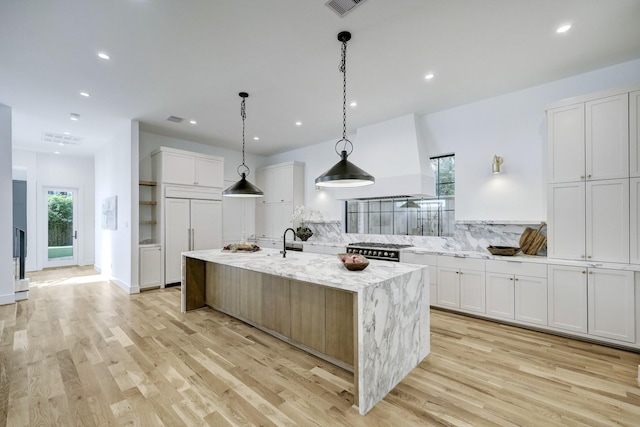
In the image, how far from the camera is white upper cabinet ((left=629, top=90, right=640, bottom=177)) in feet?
9.31

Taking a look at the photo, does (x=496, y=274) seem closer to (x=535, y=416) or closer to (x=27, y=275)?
(x=535, y=416)

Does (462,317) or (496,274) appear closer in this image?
(496,274)

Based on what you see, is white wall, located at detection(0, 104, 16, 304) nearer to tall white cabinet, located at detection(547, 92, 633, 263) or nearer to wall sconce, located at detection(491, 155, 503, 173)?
wall sconce, located at detection(491, 155, 503, 173)

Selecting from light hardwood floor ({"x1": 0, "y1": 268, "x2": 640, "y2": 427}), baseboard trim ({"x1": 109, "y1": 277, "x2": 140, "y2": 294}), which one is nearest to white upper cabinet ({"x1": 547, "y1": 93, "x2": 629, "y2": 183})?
light hardwood floor ({"x1": 0, "y1": 268, "x2": 640, "y2": 427})

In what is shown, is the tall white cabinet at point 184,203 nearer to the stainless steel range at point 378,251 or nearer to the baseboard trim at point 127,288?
the baseboard trim at point 127,288

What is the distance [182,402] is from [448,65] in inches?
157

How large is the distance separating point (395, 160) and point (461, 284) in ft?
6.84

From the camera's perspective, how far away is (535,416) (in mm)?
1901

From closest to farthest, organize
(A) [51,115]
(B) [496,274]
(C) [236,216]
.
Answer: (B) [496,274]
(A) [51,115]
(C) [236,216]

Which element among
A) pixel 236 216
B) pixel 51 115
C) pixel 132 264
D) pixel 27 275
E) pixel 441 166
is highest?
pixel 51 115

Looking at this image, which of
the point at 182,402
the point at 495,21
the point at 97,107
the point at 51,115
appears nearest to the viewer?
the point at 182,402

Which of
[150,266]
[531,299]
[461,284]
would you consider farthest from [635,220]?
[150,266]

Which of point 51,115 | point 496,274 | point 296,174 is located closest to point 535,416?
point 496,274

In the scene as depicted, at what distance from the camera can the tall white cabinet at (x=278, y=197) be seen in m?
6.57
